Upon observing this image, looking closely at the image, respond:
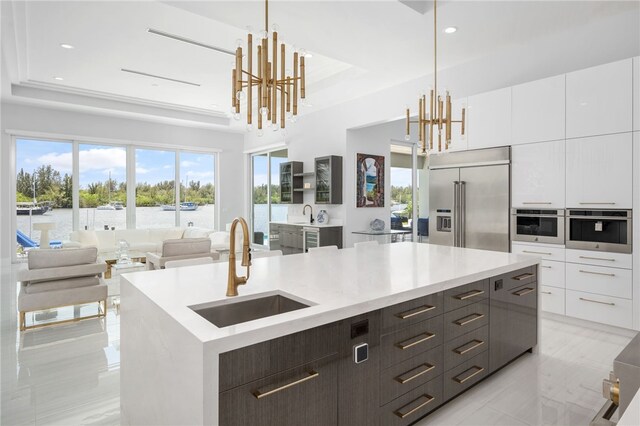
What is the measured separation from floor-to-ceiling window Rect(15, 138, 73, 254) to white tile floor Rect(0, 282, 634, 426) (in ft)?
16.7

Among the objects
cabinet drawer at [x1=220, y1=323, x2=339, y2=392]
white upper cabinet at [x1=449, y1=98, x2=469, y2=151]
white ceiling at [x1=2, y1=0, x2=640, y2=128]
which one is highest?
white ceiling at [x1=2, y1=0, x2=640, y2=128]

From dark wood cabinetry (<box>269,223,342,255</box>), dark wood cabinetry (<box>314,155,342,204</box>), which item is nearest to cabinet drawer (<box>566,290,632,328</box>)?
dark wood cabinetry (<box>269,223,342,255</box>)

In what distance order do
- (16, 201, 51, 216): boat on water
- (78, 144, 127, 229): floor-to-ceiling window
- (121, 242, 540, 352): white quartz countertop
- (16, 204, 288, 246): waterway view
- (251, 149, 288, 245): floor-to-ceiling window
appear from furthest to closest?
(251, 149, 288, 245): floor-to-ceiling window < (78, 144, 127, 229): floor-to-ceiling window < (16, 204, 288, 246): waterway view < (16, 201, 51, 216): boat on water < (121, 242, 540, 352): white quartz countertop

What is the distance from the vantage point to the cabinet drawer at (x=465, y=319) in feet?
7.02

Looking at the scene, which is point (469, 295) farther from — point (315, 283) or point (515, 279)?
point (315, 283)

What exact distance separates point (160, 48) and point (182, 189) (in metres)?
4.81

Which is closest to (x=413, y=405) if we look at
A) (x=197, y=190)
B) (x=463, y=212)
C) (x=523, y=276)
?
(x=523, y=276)

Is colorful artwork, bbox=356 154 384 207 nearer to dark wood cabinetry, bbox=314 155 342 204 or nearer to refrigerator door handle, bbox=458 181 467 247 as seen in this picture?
dark wood cabinetry, bbox=314 155 342 204

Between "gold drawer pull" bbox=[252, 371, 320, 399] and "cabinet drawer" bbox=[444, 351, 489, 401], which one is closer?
"gold drawer pull" bbox=[252, 371, 320, 399]

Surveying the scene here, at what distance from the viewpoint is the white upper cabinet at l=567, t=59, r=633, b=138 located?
131 inches

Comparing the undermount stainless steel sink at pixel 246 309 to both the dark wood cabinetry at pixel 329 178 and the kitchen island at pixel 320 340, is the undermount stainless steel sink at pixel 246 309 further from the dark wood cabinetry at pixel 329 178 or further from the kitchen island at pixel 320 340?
the dark wood cabinetry at pixel 329 178

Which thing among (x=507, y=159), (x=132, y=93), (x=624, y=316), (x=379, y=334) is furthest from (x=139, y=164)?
(x=624, y=316)

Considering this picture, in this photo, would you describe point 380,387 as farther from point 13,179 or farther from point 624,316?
point 13,179

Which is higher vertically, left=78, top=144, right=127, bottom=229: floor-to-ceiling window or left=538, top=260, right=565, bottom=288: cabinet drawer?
left=78, top=144, right=127, bottom=229: floor-to-ceiling window
